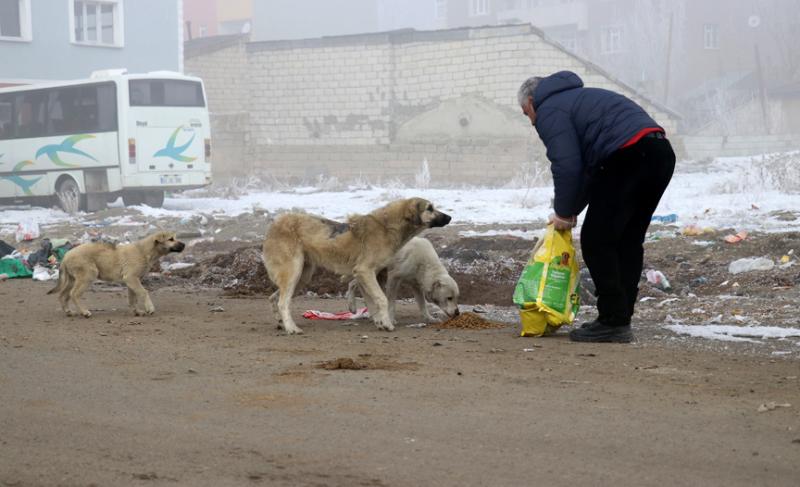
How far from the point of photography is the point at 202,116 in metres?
27.5

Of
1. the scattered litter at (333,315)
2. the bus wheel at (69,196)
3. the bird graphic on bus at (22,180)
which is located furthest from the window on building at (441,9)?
the scattered litter at (333,315)

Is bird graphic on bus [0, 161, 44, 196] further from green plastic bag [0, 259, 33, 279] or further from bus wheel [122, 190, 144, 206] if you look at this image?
green plastic bag [0, 259, 33, 279]

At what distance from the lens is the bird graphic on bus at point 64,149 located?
2628 cm

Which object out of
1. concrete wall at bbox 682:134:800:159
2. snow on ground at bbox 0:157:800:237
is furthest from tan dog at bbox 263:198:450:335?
concrete wall at bbox 682:134:800:159

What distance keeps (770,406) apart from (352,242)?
4152 millimetres

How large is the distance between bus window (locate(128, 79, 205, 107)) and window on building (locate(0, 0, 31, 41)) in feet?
28.4

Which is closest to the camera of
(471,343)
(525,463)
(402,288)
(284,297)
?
(525,463)

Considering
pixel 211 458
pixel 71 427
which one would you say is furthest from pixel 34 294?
pixel 211 458

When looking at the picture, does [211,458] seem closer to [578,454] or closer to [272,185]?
[578,454]

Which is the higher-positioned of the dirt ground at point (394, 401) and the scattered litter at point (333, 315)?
the dirt ground at point (394, 401)

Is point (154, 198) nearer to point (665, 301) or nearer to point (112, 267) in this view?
point (112, 267)

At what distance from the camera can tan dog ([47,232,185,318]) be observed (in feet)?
32.4

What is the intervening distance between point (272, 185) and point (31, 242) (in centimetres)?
1782

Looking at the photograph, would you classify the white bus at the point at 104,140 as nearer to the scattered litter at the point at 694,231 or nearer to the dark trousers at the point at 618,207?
the scattered litter at the point at 694,231
